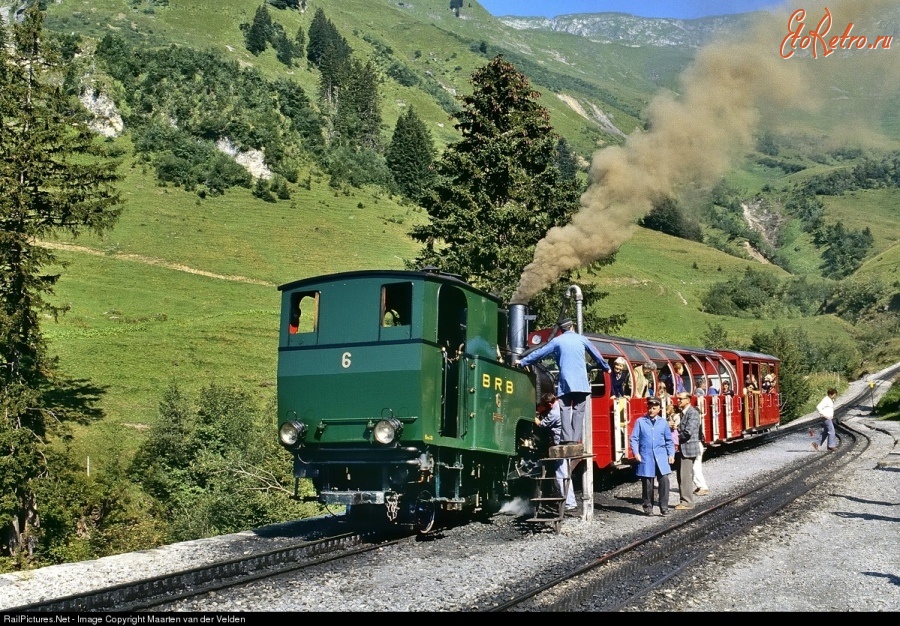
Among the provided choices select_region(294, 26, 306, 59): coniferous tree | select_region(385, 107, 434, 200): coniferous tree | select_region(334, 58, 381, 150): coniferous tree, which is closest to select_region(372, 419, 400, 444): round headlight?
select_region(385, 107, 434, 200): coniferous tree

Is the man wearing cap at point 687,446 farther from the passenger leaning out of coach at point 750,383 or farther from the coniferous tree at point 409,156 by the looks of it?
the coniferous tree at point 409,156

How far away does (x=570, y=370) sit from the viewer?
12.7 m

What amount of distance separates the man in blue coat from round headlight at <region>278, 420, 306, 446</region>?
566cm

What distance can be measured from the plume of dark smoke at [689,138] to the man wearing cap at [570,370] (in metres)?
4.95

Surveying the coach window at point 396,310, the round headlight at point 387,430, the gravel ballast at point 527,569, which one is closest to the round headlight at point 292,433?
→ the round headlight at point 387,430

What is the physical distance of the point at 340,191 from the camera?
93.2 metres

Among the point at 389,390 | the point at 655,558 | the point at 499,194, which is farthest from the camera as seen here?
the point at 499,194

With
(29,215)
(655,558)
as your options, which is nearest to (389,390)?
(655,558)

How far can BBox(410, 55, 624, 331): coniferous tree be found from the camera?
28031 mm

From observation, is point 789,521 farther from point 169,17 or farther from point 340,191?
point 169,17

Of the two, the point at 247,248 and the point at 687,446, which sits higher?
the point at 247,248

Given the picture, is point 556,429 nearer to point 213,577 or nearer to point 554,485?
point 554,485

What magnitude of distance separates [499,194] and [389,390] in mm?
19697

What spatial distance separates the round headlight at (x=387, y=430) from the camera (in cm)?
1103
